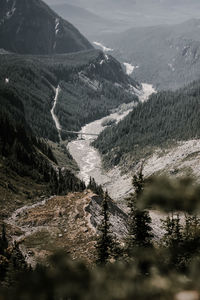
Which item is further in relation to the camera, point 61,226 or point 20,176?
point 20,176

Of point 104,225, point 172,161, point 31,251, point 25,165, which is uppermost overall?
point 172,161

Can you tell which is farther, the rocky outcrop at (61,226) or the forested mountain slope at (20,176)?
the forested mountain slope at (20,176)

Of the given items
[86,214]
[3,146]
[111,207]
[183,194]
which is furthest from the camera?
[3,146]

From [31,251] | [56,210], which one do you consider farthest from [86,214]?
[31,251]

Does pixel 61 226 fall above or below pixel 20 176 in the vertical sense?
below

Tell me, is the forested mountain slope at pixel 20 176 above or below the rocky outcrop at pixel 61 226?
above

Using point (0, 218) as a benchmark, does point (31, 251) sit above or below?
below

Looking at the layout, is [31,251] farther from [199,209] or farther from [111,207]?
[199,209]

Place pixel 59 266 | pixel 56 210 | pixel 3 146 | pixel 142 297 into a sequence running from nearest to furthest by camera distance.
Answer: pixel 142 297, pixel 59 266, pixel 56 210, pixel 3 146

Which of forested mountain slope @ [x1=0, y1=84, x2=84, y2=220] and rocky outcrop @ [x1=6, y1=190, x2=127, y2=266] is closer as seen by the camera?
rocky outcrop @ [x1=6, y1=190, x2=127, y2=266]

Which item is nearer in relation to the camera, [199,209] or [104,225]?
[199,209]

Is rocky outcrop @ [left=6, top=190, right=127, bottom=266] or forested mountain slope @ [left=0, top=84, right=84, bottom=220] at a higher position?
forested mountain slope @ [left=0, top=84, right=84, bottom=220]
